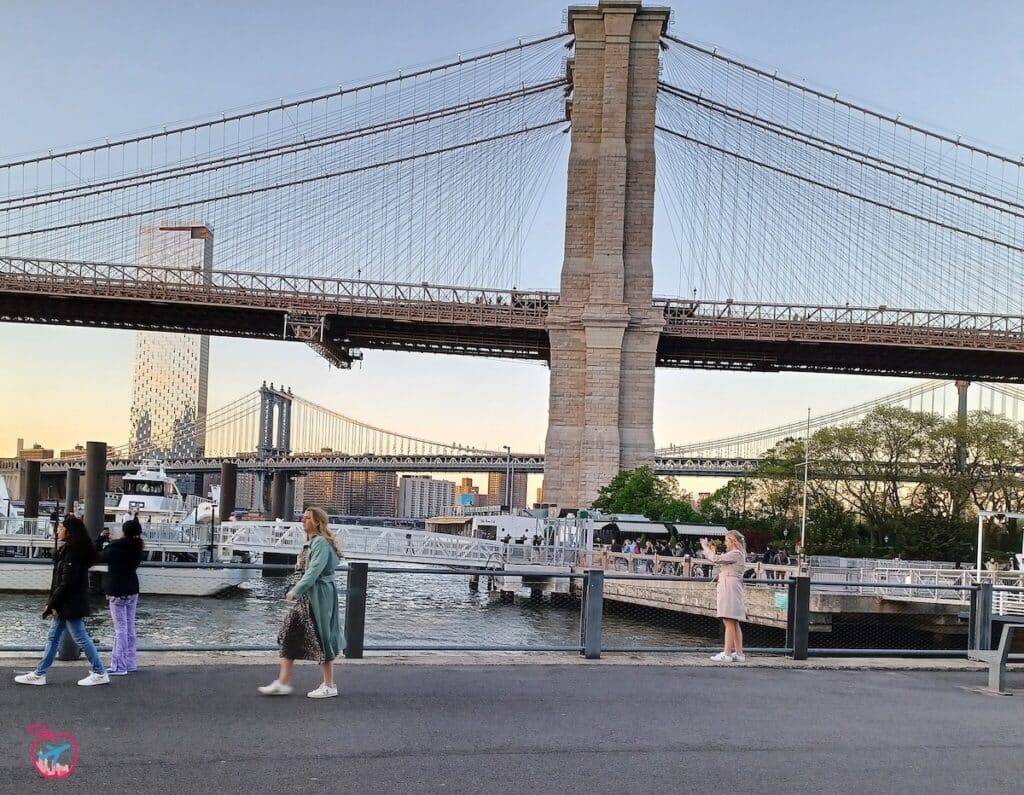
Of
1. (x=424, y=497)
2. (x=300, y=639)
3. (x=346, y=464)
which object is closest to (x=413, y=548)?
(x=300, y=639)

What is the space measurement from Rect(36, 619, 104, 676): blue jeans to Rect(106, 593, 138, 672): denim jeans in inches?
→ 13.4

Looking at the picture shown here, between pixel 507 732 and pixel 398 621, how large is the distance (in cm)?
1943

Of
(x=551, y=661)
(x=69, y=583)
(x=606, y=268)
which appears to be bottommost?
(x=551, y=661)

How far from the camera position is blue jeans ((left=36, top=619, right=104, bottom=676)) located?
938cm

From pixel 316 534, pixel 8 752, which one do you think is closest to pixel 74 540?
pixel 316 534

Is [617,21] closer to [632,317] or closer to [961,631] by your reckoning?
[632,317]

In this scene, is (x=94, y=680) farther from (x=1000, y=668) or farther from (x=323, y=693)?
(x=1000, y=668)

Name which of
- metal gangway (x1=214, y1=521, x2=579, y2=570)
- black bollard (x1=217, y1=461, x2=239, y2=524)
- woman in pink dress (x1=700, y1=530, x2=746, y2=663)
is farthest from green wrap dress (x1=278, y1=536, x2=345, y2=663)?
black bollard (x1=217, y1=461, x2=239, y2=524)

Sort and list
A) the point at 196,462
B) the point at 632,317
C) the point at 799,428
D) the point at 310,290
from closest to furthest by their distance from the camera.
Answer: the point at 632,317
the point at 310,290
the point at 799,428
the point at 196,462

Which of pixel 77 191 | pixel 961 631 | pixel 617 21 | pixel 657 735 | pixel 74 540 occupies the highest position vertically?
pixel 617 21

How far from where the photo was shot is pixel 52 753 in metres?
7.04

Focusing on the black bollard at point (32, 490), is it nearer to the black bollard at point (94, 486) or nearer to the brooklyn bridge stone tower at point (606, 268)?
the black bollard at point (94, 486)

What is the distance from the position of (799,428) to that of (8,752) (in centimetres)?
7861

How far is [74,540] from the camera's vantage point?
31.9 ft
